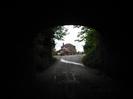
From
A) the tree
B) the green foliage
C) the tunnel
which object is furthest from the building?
the tunnel

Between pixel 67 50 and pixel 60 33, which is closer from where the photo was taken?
pixel 60 33

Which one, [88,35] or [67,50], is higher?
[88,35]

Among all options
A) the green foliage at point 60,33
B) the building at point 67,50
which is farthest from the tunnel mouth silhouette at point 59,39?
the building at point 67,50

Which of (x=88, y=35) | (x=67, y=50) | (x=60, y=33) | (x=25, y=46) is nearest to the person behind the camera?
(x=25, y=46)

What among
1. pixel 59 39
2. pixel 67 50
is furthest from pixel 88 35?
pixel 67 50

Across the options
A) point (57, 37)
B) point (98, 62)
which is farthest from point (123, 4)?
point (57, 37)

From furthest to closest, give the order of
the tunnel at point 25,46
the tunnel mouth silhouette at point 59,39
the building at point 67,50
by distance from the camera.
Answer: the building at point 67,50
the tunnel mouth silhouette at point 59,39
the tunnel at point 25,46

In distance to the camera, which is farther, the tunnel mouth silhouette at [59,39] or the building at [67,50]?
the building at [67,50]

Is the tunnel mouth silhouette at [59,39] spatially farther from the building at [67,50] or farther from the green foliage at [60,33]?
the building at [67,50]

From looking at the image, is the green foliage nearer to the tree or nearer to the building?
the tree

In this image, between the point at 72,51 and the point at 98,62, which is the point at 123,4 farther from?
the point at 72,51

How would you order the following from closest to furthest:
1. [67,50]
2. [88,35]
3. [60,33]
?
1. [88,35]
2. [60,33]
3. [67,50]

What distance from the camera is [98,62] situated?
2147 cm

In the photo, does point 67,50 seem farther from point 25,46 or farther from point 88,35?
point 25,46
